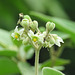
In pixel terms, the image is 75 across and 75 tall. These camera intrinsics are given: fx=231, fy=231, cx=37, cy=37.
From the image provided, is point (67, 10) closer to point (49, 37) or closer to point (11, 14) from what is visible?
point (11, 14)

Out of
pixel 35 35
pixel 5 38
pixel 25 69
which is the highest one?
pixel 5 38

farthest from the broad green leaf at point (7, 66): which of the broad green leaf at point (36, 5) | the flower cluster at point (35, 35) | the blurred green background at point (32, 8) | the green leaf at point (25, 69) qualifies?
the broad green leaf at point (36, 5)

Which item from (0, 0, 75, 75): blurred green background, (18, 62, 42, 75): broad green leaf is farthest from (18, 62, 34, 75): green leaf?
(0, 0, 75, 75): blurred green background

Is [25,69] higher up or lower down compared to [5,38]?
lower down

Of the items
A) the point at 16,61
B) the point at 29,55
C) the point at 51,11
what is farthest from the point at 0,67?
the point at 51,11

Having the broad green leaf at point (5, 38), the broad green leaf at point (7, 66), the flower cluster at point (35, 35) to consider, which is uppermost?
the broad green leaf at point (5, 38)

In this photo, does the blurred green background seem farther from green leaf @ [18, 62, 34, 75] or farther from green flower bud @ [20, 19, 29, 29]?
green flower bud @ [20, 19, 29, 29]

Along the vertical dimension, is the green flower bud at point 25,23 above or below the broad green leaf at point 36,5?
below

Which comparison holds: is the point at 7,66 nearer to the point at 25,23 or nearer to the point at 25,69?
the point at 25,69

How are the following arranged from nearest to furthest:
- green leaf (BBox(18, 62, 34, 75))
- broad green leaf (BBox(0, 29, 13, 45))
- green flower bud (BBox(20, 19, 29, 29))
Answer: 1. green flower bud (BBox(20, 19, 29, 29))
2. green leaf (BBox(18, 62, 34, 75))
3. broad green leaf (BBox(0, 29, 13, 45))

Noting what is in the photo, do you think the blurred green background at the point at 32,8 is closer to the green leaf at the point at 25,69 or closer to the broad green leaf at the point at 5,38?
the broad green leaf at the point at 5,38

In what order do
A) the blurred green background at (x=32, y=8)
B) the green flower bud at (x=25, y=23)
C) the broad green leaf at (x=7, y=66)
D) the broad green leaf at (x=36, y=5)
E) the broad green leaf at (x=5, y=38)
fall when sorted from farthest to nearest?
the broad green leaf at (x=36, y=5), the blurred green background at (x=32, y=8), the broad green leaf at (x=5, y=38), the broad green leaf at (x=7, y=66), the green flower bud at (x=25, y=23)

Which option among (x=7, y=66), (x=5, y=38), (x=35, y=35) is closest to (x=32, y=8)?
(x=5, y=38)
